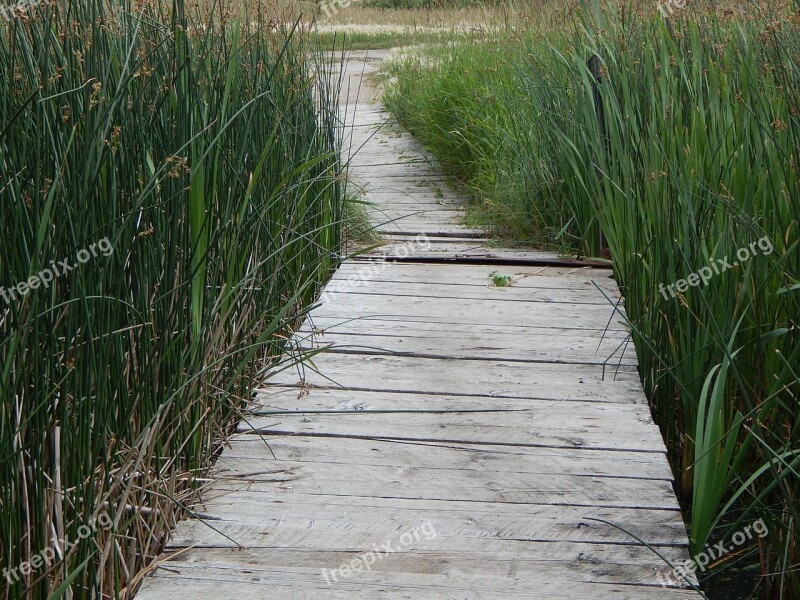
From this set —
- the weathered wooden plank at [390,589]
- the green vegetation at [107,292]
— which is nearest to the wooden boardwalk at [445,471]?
the weathered wooden plank at [390,589]

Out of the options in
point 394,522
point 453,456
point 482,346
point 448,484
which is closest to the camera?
point 394,522

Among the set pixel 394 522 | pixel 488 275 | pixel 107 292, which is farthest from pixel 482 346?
pixel 107 292

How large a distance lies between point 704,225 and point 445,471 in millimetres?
863

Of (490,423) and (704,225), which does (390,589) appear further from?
(704,225)

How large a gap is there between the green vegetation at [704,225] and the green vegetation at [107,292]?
99 cm

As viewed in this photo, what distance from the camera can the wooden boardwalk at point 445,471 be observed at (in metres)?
1.68

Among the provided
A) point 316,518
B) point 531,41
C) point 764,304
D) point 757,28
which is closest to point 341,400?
point 316,518

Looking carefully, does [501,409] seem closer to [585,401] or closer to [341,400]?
[585,401]

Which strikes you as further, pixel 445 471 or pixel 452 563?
pixel 445 471

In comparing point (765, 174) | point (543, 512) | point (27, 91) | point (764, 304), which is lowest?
point (543, 512)

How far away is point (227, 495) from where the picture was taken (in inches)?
77.2

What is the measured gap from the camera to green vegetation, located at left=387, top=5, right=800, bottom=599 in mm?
1847

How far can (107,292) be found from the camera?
1.60m

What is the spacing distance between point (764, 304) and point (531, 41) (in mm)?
3270
